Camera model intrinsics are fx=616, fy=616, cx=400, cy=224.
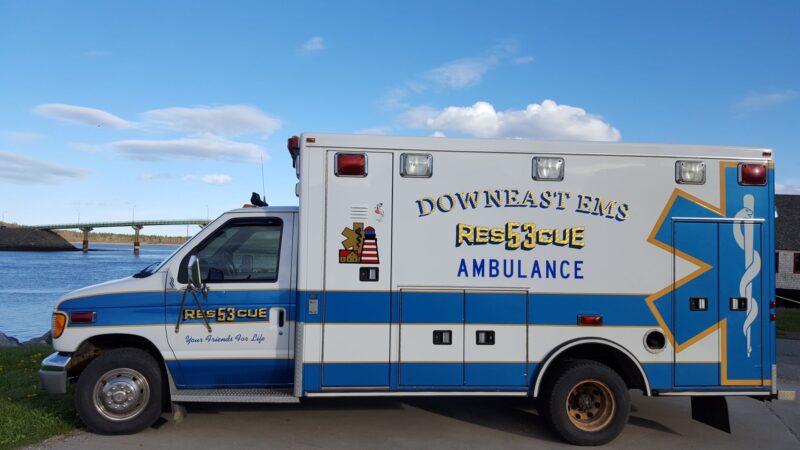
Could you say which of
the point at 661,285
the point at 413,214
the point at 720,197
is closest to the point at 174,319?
the point at 413,214

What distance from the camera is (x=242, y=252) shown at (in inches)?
231

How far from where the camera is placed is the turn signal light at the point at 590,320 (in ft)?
18.4

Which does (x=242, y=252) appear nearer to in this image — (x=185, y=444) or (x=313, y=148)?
(x=313, y=148)

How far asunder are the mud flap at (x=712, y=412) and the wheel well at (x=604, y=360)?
831 millimetres

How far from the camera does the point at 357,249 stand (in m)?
5.53

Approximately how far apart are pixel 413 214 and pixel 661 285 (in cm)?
237

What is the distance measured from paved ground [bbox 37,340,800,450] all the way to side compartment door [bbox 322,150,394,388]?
0.71m

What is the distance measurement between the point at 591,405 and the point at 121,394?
4344mm

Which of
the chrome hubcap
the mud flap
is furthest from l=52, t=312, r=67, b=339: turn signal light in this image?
the mud flap

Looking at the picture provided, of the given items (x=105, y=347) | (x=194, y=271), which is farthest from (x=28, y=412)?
(x=194, y=271)

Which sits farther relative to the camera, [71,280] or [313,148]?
[71,280]

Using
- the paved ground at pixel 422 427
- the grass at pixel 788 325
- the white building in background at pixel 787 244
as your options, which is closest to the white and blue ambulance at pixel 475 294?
the paved ground at pixel 422 427

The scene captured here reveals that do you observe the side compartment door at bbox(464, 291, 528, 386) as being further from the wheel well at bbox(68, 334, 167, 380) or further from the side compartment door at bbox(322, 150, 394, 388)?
the wheel well at bbox(68, 334, 167, 380)

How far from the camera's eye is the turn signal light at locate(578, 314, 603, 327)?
561cm
